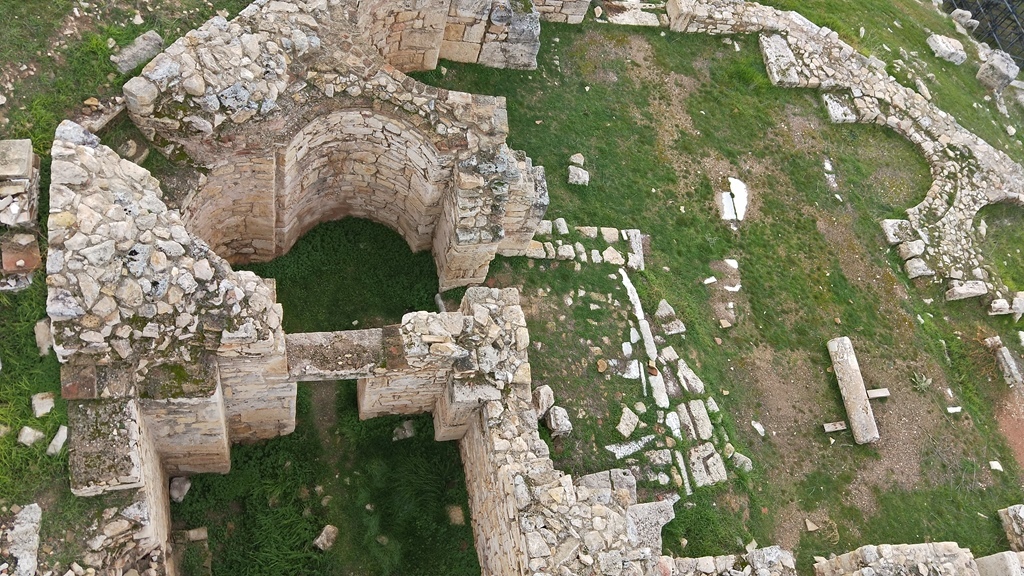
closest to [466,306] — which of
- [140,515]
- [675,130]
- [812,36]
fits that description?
[140,515]

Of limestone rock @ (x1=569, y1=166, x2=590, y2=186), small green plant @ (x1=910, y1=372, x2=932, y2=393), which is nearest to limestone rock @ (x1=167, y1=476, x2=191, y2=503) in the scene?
limestone rock @ (x1=569, y1=166, x2=590, y2=186)

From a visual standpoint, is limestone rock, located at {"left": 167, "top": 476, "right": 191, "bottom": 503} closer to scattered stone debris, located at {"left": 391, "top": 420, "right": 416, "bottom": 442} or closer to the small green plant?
scattered stone debris, located at {"left": 391, "top": 420, "right": 416, "bottom": 442}

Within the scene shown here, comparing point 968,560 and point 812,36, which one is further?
point 812,36

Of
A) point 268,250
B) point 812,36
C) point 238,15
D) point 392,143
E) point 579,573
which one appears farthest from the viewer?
point 812,36

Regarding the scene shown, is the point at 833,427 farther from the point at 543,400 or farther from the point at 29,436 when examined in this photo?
the point at 29,436

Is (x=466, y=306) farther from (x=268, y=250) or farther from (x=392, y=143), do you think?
(x=268, y=250)

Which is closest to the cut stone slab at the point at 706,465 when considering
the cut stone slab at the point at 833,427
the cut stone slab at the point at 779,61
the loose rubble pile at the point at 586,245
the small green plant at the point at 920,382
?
the cut stone slab at the point at 833,427

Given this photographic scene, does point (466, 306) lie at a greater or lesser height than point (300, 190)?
lesser
